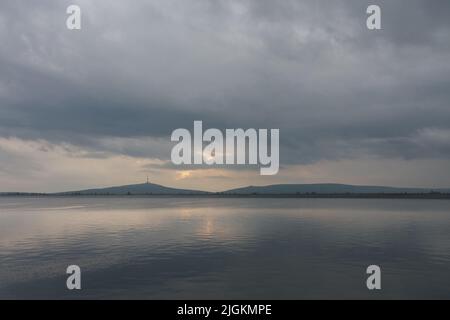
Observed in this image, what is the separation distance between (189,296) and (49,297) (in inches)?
358

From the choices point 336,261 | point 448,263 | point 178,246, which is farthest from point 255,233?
point 448,263

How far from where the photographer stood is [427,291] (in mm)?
25188

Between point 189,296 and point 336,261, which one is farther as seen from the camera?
point 336,261

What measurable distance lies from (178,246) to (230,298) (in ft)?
73.5

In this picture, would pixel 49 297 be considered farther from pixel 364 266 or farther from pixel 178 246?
pixel 364 266

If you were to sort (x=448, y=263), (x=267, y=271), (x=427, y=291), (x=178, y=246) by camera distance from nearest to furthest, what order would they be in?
(x=427, y=291) → (x=267, y=271) → (x=448, y=263) → (x=178, y=246)

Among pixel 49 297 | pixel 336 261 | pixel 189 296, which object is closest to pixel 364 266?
pixel 336 261
